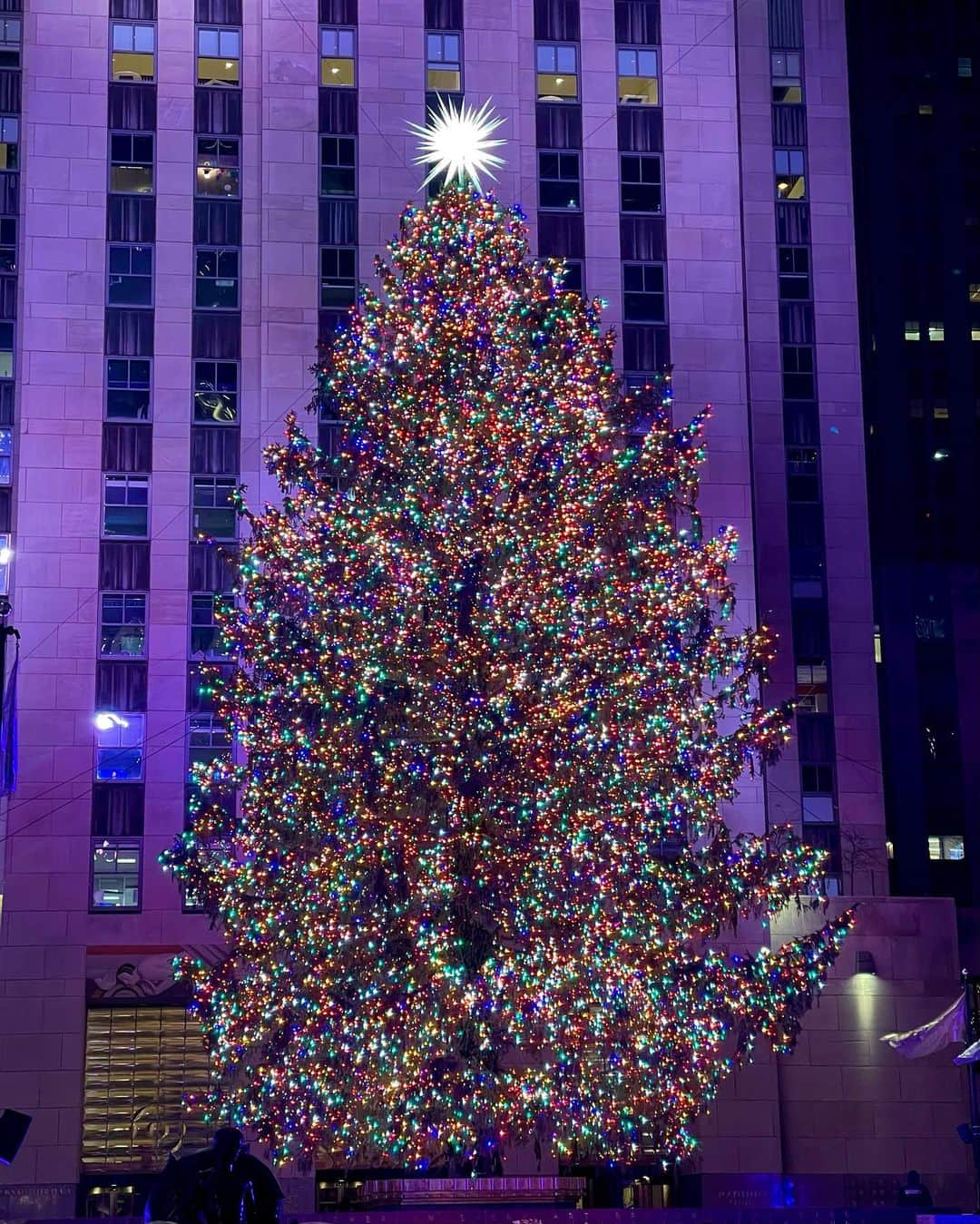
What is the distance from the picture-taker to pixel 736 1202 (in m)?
38.3

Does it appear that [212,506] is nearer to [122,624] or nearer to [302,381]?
[122,624]

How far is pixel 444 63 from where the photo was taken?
45.8 metres

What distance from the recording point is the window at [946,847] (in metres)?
91.1

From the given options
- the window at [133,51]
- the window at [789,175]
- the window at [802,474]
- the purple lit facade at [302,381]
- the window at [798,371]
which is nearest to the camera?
the purple lit facade at [302,381]

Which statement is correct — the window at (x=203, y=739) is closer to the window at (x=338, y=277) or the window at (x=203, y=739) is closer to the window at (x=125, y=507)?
the window at (x=125, y=507)

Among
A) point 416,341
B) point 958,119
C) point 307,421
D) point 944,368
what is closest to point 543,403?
point 416,341

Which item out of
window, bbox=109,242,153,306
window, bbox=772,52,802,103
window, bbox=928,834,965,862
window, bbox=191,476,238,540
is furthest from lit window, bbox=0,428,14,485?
window, bbox=928,834,965,862

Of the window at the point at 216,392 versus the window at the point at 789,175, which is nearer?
the window at the point at 216,392

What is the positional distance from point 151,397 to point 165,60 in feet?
30.3

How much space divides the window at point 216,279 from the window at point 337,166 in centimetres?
301

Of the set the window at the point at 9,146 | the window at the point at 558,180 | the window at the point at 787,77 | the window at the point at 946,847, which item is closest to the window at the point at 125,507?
the window at the point at 9,146

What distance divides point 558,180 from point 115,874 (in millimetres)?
21005

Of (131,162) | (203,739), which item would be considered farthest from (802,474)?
(131,162)

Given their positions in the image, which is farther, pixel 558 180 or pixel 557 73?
pixel 557 73
